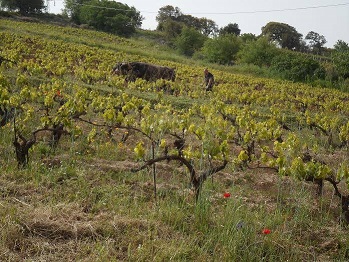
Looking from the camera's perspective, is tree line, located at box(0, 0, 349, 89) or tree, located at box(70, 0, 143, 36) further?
tree, located at box(70, 0, 143, 36)

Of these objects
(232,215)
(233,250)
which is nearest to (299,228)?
(232,215)

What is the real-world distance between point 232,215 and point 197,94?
960 cm

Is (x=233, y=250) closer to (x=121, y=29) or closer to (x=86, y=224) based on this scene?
(x=86, y=224)

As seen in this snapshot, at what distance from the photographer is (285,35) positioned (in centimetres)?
6569

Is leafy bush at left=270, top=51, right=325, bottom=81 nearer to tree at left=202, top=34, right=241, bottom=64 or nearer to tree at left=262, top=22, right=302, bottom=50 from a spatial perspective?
tree at left=202, top=34, right=241, bottom=64

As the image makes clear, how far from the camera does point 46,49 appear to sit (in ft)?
61.4

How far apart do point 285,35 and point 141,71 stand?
5548 cm

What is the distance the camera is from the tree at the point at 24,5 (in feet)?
158

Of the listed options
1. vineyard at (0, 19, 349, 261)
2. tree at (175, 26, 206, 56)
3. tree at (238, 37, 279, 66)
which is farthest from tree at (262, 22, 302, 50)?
vineyard at (0, 19, 349, 261)

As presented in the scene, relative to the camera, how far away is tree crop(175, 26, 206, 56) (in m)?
42.4

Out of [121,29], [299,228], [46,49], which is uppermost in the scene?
[121,29]

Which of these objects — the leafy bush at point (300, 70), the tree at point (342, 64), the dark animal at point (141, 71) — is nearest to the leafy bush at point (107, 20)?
the leafy bush at point (300, 70)

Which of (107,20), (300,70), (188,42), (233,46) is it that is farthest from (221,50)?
(107,20)

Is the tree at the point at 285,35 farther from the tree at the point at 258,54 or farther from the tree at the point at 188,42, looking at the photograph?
the tree at the point at 258,54
